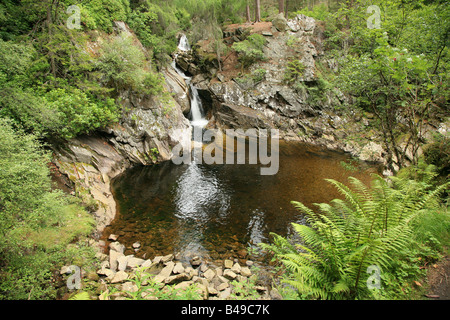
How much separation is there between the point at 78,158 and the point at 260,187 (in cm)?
901

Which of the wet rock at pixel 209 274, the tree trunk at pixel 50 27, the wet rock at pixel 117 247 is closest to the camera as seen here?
the wet rock at pixel 209 274

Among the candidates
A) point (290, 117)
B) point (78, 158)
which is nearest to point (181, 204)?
point (78, 158)

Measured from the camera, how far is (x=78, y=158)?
366 inches

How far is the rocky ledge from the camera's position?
15.6 feet

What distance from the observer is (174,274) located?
5.67 m

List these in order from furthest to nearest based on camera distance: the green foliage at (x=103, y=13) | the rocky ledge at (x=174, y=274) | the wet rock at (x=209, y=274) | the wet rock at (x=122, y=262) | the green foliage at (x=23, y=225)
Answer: the green foliage at (x=103, y=13) → the wet rock at (x=122, y=262) → the wet rock at (x=209, y=274) → the rocky ledge at (x=174, y=274) → the green foliage at (x=23, y=225)

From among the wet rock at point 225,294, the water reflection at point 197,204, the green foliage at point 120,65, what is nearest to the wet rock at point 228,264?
the water reflection at point 197,204

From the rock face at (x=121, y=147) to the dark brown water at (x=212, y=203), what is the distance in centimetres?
68

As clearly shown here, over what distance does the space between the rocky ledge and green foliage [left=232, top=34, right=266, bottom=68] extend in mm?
22272

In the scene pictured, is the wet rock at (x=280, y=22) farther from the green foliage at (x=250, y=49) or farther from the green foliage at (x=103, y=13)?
the green foliage at (x=103, y=13)

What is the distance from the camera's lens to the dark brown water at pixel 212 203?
23.5 ft

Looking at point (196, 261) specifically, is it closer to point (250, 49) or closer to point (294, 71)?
point (294, 71)

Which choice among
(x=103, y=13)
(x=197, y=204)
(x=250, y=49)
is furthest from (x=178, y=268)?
(x=250, y=49)

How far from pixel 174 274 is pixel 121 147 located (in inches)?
366
